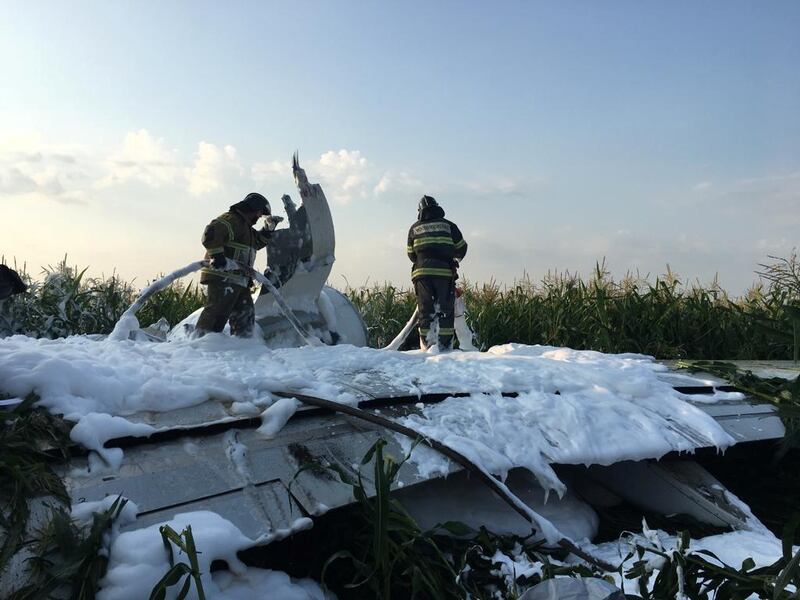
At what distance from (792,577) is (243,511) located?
1.56 metres

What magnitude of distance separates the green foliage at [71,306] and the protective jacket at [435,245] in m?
2.68

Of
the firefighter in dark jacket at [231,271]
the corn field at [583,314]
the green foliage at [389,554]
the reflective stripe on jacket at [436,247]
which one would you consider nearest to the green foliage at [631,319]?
the corn field at [583,314]

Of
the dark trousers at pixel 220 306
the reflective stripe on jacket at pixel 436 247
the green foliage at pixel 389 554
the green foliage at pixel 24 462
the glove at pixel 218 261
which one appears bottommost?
the green foliage at pixel 389 554

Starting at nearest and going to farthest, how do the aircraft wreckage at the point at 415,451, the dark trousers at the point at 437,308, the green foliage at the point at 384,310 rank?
the aircraft wreckage at the point at 415,451 < the dark trousers at the point at 437,308 < the green foliage at the point at 384,310

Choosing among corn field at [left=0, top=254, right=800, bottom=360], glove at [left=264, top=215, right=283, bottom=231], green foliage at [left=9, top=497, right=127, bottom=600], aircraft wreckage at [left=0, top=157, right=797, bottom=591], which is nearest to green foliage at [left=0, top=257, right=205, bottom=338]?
corn field at [left=0, top=254, right=800, bottom=360]

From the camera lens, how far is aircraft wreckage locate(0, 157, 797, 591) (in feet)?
6.93

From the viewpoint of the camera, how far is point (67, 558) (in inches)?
68.6

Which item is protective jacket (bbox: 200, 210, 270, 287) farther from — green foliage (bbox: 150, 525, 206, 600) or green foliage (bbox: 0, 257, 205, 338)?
green foliage (bbox: 150, 525, 206, 600)

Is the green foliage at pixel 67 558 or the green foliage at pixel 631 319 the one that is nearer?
the green foliage at pixel 67 558

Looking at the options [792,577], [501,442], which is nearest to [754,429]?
[501,442]

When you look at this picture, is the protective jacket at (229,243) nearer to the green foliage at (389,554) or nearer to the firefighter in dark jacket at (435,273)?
the firefighter in dark jacket at (435,273)

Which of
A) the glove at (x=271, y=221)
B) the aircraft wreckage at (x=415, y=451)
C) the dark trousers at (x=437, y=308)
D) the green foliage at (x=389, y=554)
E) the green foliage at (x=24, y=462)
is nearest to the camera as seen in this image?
the green foliage at (x=24, y=462)

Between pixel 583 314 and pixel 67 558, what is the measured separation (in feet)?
23.3

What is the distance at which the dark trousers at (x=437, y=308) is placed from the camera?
21.4 feet
